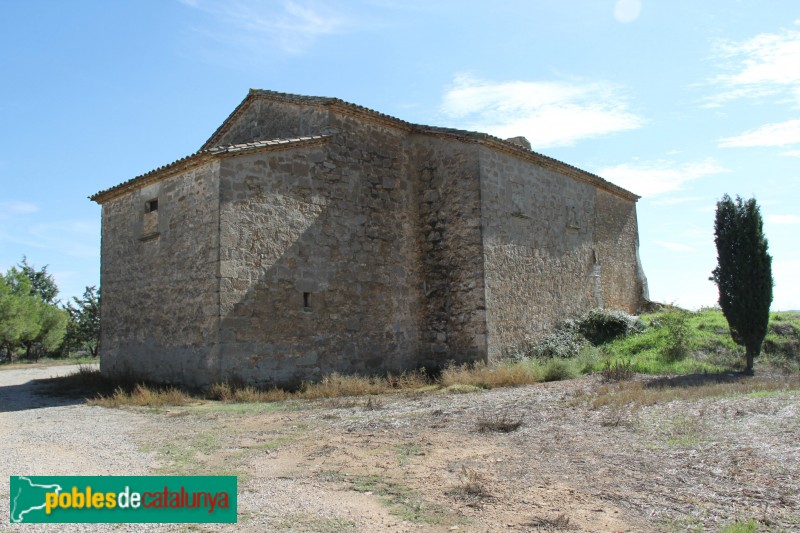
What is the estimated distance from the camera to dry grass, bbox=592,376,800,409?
914 centimetres

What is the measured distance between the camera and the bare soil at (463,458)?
448 cm

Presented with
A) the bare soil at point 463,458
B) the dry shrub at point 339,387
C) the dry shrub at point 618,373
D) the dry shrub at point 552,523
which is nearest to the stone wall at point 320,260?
the dry shrub at point 339,387

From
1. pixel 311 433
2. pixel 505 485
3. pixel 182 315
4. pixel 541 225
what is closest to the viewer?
pixel 505 485

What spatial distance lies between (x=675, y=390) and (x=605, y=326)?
7.18m

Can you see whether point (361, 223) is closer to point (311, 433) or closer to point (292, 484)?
point (311, 433)

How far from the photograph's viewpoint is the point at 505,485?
524 centimetres

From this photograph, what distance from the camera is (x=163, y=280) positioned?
13.0m

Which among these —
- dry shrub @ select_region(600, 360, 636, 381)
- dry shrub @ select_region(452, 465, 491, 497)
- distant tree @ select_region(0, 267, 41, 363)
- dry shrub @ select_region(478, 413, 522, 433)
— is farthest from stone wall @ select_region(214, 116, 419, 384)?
distant tree @ select_region(0, 267, 41, 363)

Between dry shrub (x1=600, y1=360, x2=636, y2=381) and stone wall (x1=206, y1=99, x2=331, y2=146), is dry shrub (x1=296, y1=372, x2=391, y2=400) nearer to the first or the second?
dry shrub (x1=600, y1=360, x2=636, y2=381)

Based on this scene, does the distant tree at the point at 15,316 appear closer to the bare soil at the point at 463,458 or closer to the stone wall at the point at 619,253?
the bare soil at the point at 463,458

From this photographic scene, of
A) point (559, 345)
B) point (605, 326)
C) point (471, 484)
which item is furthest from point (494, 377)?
A: point (471, 484)

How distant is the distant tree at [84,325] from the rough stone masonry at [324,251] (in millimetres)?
20551

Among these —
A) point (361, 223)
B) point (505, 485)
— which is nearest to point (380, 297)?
point (361, 223)

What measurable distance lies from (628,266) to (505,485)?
18.1 meters
